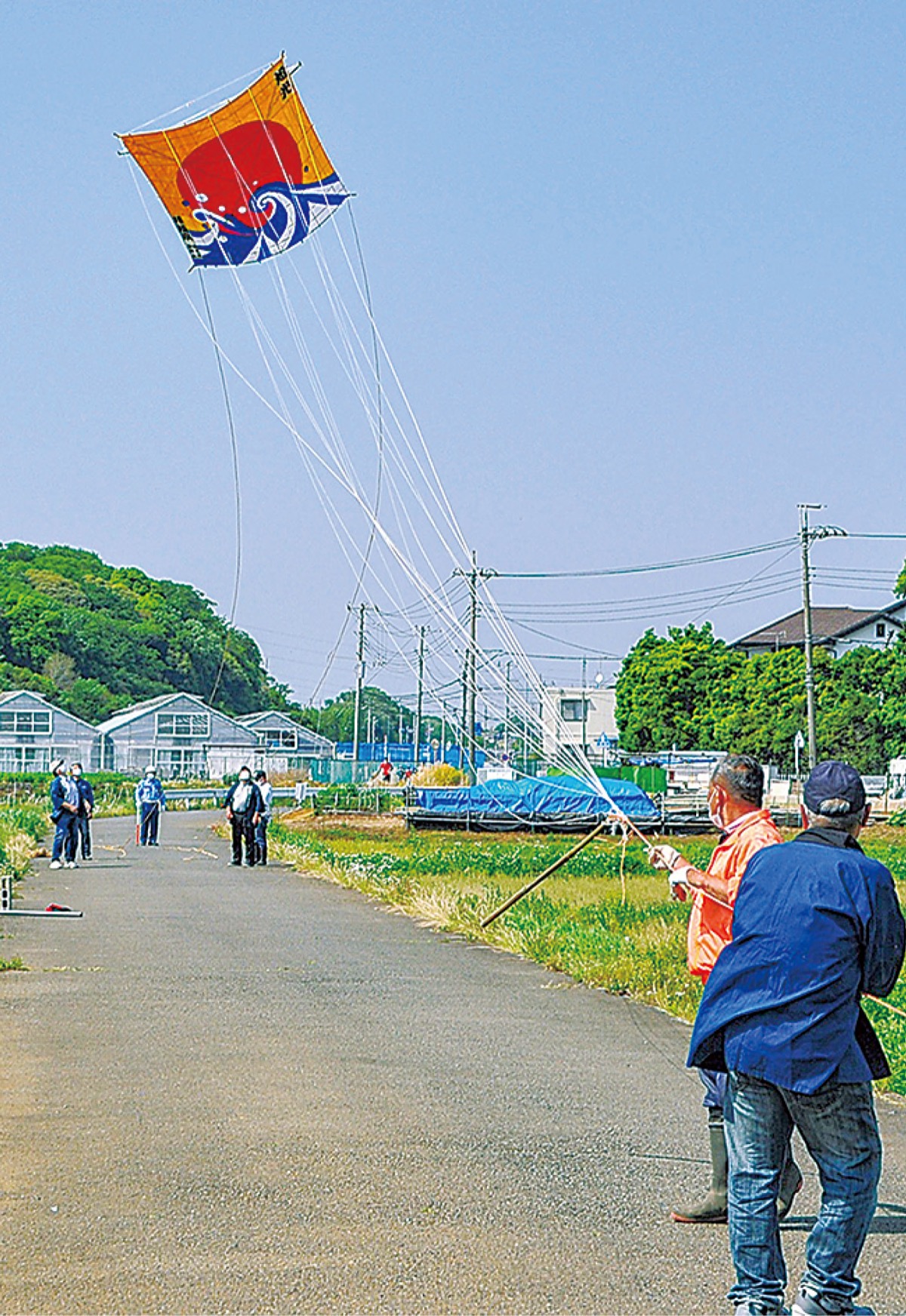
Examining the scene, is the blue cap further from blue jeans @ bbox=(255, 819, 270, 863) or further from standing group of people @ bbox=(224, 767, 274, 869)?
blue jeans @ bbox=(255, 819, 270, 863)

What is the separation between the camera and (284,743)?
125188 mm

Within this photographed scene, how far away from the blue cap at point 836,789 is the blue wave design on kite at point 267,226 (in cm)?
1244

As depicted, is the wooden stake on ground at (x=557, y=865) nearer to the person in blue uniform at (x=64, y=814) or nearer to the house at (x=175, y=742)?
the person in blue uniform at (x=64, y=814)

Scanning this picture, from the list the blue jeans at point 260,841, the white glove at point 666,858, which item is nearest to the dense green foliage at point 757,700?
the blue jeans at point 260,841

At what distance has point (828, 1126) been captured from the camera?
471cm

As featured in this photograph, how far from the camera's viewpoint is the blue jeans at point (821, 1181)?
467cm

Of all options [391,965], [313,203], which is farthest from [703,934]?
[313,203]

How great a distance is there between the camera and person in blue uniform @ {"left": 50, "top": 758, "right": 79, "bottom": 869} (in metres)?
27.1

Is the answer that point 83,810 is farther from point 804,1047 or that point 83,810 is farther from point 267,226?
point 804,1047

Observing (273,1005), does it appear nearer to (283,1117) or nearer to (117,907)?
(283,1117)

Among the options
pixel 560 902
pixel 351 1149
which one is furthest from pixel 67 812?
pixel 351 1149

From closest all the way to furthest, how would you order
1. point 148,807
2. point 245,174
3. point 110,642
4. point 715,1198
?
1. point 715,1198
2. point 245,174
3. point 148,807
4. point 110,642

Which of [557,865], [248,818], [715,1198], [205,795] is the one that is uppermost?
[557,865]

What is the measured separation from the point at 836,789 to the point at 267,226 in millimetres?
12686
